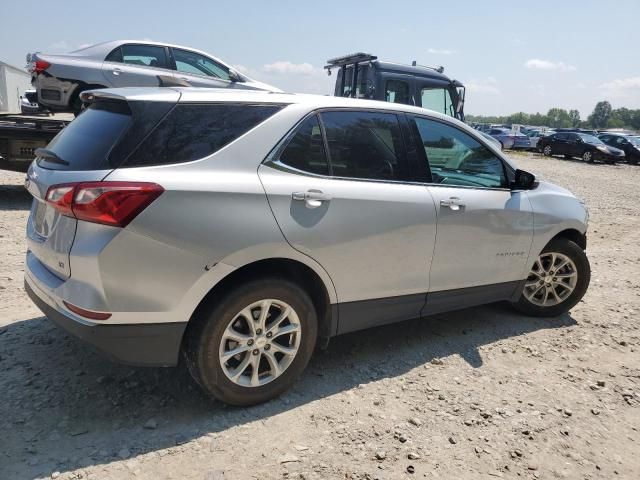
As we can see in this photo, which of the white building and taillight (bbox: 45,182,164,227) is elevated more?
the white building

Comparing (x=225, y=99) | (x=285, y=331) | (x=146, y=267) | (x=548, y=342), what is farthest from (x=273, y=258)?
(x=548, y=342)

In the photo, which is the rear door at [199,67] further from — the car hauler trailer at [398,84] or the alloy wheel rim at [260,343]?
the alloy wheel rim at [260,343]

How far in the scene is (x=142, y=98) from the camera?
260 centimetres

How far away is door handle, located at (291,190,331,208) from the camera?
9.20 ft

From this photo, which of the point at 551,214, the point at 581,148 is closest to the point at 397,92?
the point at 551,214

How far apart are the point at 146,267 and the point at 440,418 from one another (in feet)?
6.18

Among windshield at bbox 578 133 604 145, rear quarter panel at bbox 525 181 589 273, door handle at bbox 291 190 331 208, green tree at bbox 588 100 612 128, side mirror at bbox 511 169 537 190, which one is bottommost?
rear quarter panel at bbox 525 181 589 273

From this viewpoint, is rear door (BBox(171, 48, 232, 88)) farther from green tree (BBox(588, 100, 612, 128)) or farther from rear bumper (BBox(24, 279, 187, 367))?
green tree (BBox(588, 100, 612, 128))

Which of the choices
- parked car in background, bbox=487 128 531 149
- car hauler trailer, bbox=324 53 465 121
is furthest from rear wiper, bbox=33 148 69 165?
parked car in background, bbox=487 128 531 149

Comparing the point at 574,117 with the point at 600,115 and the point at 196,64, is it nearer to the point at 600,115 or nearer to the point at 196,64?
the point at 600,115

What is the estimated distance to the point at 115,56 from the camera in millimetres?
8578

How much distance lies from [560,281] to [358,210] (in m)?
2.50

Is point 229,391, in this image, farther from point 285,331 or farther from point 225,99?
point 225,99

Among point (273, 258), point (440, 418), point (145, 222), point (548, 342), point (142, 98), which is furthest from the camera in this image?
point (548, 342)
